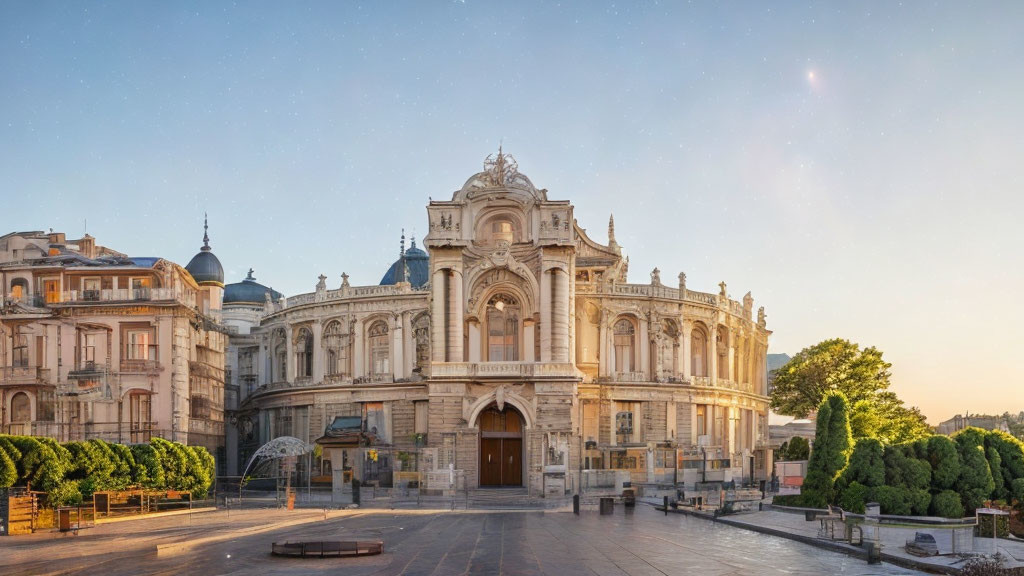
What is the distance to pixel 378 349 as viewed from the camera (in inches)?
3169

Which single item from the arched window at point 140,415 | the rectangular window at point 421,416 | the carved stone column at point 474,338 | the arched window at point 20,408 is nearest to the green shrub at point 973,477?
the carved stone column at point 474,338

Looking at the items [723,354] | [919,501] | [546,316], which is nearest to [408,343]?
[546,316]

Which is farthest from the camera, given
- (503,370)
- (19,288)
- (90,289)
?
(19,288)

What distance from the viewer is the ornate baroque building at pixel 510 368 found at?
66.1m

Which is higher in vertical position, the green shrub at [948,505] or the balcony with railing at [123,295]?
the balcony with railing at [123,295]

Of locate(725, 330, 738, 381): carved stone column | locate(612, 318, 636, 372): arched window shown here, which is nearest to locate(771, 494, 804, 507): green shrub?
locate(612, 318, 636, 372): arched window

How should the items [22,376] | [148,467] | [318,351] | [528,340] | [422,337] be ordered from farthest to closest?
[318,351], [422,337], [528,340], [22,376], [148,467]

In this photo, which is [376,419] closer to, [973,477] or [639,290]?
[639,290]

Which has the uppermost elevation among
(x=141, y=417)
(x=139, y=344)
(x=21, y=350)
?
(x=139, y=344)

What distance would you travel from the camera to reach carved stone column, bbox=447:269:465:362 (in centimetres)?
6712

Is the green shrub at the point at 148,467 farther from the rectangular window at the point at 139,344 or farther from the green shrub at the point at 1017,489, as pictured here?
the green shrub at the point at 1017,489

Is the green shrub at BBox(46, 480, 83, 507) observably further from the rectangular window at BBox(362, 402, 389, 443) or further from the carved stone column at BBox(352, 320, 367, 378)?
the carved stone column at BBox(352, 320, 367, 378)

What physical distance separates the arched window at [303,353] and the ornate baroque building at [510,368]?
0.38ft

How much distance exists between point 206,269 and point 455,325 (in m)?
38.6
